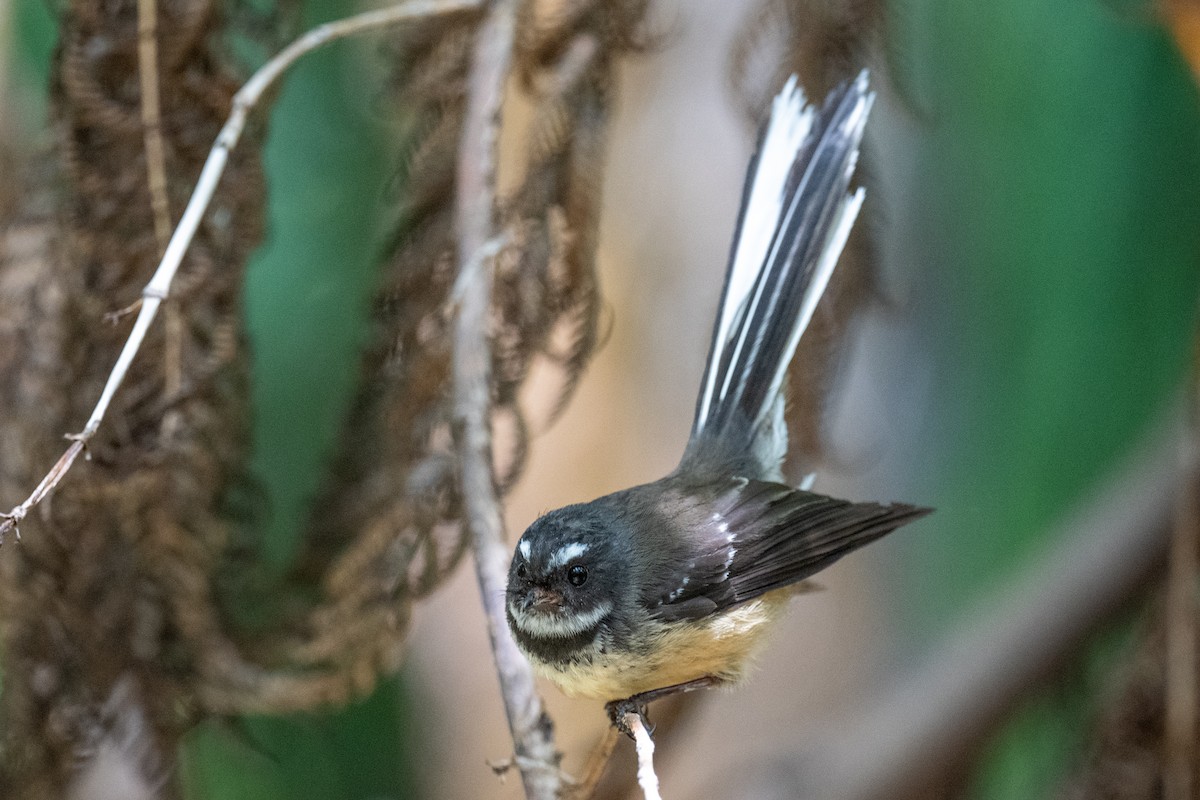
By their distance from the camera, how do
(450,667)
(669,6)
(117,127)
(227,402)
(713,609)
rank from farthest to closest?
1. (450,667)
2. (669,6)
3. (227,402)
4. (117,127)
5. (713,609)

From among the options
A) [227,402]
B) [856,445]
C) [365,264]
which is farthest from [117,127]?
[856,445]

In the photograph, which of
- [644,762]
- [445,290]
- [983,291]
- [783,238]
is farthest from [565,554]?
[983,291]

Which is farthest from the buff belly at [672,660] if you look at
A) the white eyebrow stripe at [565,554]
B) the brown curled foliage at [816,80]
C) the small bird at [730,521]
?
the brown curled foliage at [816,80]

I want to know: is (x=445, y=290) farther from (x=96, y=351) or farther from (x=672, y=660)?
(x=672, y=660)

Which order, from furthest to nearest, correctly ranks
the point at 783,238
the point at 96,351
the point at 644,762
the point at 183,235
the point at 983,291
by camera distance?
the point at 983,291 < the point at 96,351 < the point at 783,238 < the point at 183,235 < the point at 644,762

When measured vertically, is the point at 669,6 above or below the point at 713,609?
above

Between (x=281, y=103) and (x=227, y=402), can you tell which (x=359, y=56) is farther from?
(x=227, y=402)

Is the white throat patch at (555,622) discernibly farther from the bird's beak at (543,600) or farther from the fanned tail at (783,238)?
the fanned tail at (783,238)
